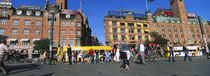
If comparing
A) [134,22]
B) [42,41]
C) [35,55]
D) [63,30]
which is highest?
[134,22]

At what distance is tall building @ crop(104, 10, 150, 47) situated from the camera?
131ft

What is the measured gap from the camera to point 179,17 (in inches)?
2055

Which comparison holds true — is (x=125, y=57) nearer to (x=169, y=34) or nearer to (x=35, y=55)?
(x=35, y=55)

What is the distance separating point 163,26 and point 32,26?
5000 cm

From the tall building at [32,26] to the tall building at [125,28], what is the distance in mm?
12226

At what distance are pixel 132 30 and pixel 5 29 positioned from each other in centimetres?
4033

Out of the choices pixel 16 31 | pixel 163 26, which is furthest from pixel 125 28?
pixel 16 31

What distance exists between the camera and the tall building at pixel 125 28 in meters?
40.0

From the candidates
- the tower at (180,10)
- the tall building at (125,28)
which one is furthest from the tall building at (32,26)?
the tower at (180,10)

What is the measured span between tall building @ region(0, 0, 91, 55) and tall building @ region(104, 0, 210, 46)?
13.0 metres

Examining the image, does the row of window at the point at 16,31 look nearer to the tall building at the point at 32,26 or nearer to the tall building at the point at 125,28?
the tall building at the point at 32,26

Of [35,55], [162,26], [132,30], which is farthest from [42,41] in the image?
[162,26]

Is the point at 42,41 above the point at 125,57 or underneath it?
above

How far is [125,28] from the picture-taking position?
4262 cm
